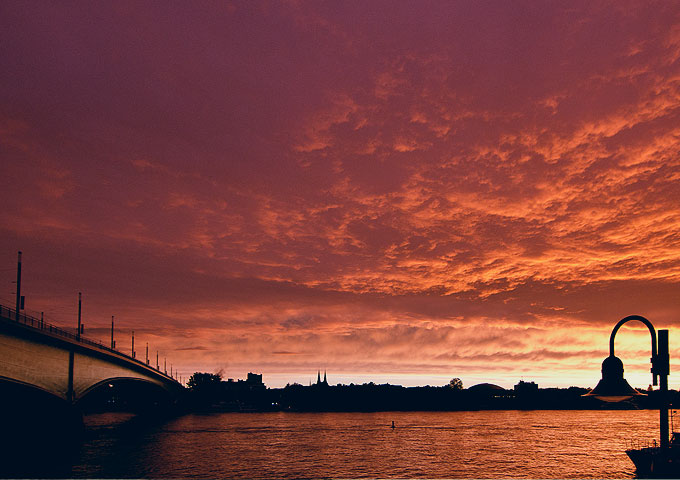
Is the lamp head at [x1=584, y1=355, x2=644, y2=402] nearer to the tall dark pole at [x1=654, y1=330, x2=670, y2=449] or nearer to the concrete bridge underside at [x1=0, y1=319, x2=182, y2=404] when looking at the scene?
the tall dark pole at [x1=654, y1=330, x2=670, y2=449]

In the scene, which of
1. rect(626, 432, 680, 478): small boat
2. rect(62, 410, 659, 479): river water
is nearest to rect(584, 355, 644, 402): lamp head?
rect(626, 432, 680, 478): small boat

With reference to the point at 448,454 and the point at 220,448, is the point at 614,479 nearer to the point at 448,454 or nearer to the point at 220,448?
the point at 448,454

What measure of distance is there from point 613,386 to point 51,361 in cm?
6929

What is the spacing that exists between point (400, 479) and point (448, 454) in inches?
1023

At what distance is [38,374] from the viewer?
215 ft

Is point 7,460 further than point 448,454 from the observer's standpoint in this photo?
No

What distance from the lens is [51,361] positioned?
2736 inches

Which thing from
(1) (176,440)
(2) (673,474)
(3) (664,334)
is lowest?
(1) (176,440)

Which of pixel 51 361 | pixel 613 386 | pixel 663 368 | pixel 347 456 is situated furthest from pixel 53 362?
pixel 613 386

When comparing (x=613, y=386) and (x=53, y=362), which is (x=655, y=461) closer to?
(x=613, y=386)

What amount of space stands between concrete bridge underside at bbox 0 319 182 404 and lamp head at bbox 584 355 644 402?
55205 millimetres

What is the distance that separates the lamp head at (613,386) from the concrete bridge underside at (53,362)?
5520 cm

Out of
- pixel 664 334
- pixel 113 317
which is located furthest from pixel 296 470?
pixel 113 317

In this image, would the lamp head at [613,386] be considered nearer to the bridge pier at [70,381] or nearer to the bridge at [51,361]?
the bridge at [51,361]
